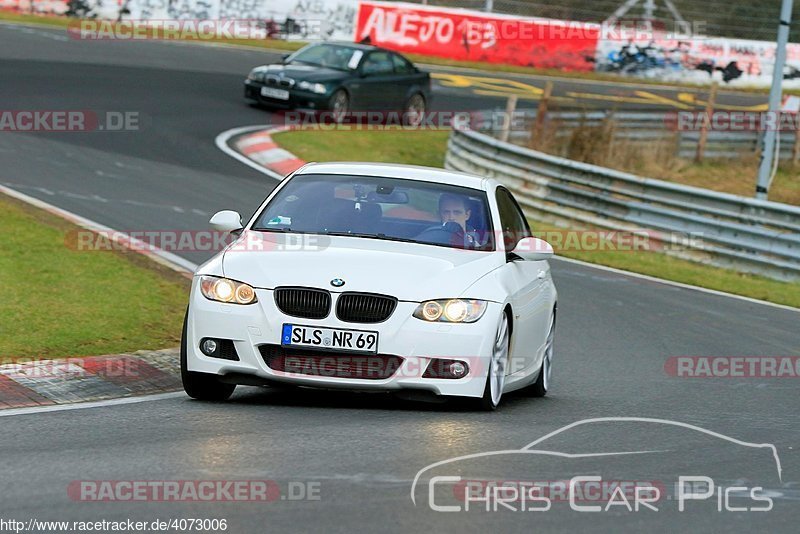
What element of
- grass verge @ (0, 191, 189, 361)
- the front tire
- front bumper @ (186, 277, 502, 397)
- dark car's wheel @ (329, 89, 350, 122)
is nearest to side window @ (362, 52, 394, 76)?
dark car's wheel @ (329, 89, 350, 122)

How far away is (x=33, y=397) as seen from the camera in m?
8.49

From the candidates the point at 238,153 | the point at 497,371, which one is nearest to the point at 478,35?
the point at 238,153

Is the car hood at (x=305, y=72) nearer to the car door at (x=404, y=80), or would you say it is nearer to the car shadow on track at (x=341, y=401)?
the car door at (x=404, y=80)

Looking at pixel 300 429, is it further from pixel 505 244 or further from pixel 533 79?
pixel 533 79

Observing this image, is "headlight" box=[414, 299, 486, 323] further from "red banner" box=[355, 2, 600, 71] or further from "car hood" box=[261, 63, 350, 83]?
"red banner" box=[355, 2, 600, 71]

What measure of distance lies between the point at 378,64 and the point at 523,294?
20.7 metres

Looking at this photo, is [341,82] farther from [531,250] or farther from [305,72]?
[531,250]

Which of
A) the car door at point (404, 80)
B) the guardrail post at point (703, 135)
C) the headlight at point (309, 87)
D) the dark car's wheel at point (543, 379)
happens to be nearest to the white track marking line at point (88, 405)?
the dark car's wheel at point (543, 379)

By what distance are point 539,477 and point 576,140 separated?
815 inches

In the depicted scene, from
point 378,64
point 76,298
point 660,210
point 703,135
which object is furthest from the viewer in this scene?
point 703,135

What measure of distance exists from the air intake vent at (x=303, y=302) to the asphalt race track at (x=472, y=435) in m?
0.55

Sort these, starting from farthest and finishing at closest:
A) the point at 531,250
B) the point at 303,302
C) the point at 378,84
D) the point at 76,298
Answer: the point at 378,84 → the point at 76,298 → the point at 531,250 → the point at 303,302

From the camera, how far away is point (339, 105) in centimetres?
2831

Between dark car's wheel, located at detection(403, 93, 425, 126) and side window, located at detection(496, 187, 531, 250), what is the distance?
19.7 metres
